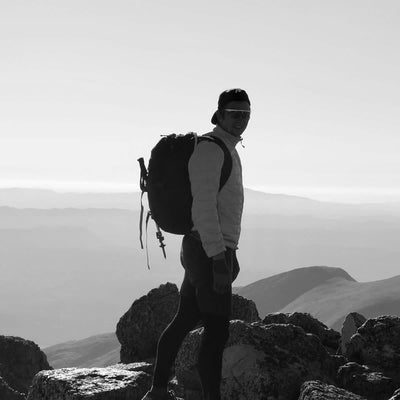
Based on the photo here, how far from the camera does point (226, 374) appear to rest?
25.5ft

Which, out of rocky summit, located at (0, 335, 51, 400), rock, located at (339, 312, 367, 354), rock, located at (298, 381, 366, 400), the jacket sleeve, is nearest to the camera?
the jacket sleeve

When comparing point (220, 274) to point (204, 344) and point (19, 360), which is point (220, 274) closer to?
point (204, 344)

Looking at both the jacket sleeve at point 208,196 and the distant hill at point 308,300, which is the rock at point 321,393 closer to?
the jacket sleeve at point 208,196

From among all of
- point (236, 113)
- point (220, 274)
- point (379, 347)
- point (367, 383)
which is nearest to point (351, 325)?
point (379, 347)

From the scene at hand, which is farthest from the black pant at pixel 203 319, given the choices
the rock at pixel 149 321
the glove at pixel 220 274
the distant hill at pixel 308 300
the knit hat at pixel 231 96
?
the distant hill at pixel 308 300

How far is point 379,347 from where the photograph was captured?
939 centimetres

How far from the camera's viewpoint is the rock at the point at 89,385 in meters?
7.01

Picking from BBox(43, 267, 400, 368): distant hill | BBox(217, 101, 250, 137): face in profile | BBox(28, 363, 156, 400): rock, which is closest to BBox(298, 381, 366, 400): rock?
BBox(28, 363, 156, 400): rock

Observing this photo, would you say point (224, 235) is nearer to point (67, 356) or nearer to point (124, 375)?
point (124, 375)

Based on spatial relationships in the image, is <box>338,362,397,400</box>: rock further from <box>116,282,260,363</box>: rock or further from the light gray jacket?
<box>116,282,260,363</box>: rock

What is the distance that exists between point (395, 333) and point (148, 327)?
4.93 metres

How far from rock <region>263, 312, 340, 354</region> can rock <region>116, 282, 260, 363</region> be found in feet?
2.60

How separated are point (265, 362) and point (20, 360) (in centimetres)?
753

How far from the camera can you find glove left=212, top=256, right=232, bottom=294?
19.8 ft
